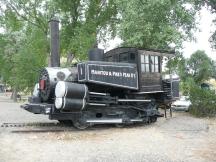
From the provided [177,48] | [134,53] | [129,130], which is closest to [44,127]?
[129,130]

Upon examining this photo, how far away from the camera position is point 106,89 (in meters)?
16.2

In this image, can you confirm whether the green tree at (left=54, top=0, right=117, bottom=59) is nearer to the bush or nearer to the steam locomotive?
the bush

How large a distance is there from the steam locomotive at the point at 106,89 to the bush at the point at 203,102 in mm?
3828

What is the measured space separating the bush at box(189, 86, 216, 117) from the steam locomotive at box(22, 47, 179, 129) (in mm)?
3828

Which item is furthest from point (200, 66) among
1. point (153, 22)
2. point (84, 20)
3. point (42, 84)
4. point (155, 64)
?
point (42, 84)

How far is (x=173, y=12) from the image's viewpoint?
Result: 2180 centimetres

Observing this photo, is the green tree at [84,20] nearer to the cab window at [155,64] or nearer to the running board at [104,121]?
the cab window at [155,64]

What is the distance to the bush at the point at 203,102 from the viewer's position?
21.5 metres

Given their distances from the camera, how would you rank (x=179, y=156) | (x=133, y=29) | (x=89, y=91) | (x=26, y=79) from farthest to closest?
(x=26, y=79) < (x=133, y=29) < (x=89, y=91) < (x=179, y=156)

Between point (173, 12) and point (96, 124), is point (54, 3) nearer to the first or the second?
point (173, 12)

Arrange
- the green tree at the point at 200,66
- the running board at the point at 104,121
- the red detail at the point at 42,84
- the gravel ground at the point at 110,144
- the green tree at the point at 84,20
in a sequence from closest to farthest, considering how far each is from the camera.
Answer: the gravel ground at the point at 110,144 < the red detail at the point at 42,84 < the running board at the point at 104,121 < the green tree at the point at 84,20 < the green tree at the point at 200,66

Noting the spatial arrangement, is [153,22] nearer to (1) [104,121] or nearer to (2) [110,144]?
(1) [104,121]

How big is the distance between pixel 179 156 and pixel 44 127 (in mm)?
6773

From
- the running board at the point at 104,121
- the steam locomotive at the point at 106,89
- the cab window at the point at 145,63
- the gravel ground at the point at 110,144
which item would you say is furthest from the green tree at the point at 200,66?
the gravel ground at the point at 110,144
